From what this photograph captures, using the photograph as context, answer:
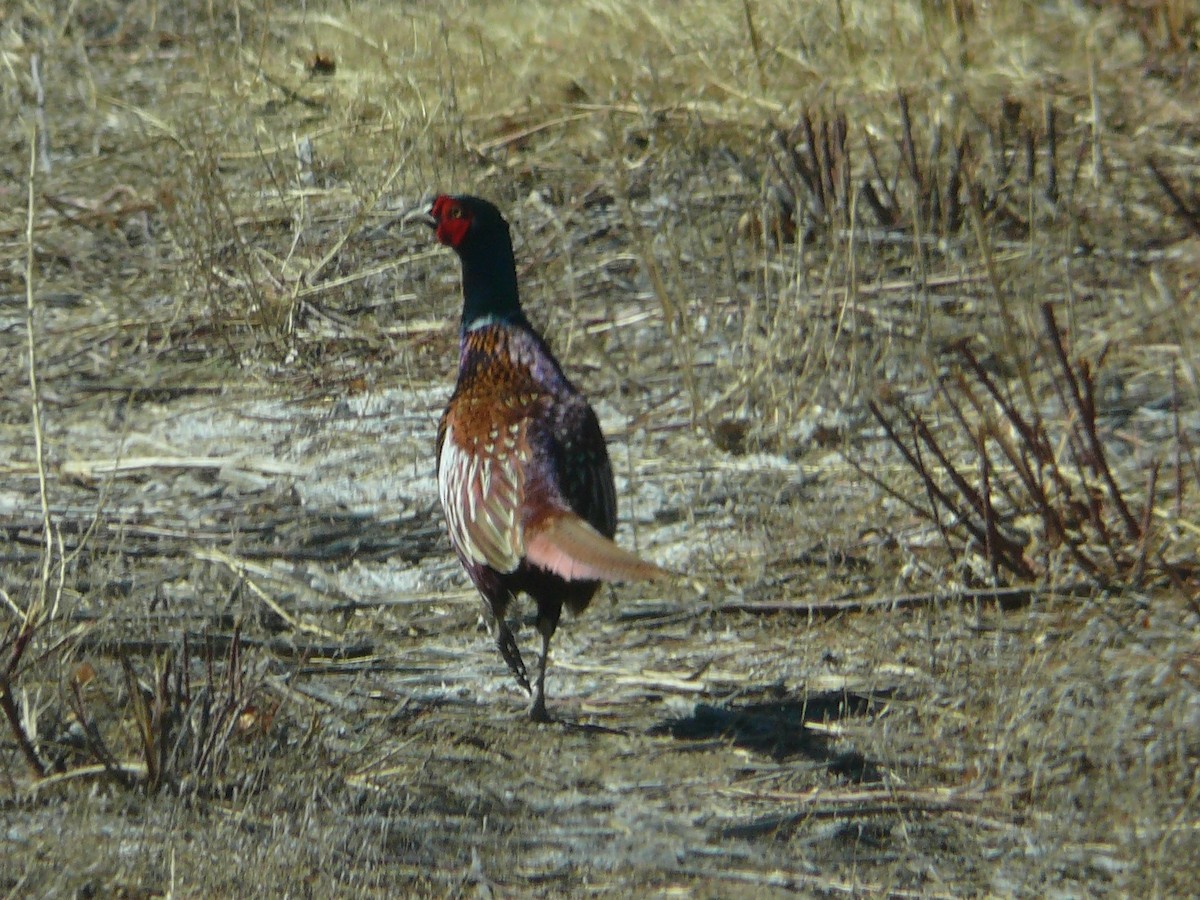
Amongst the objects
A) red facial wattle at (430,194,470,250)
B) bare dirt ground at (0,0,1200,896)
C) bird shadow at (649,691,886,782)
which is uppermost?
red facial wattle at (430,194,470,250)

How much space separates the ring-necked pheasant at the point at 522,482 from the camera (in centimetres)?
397

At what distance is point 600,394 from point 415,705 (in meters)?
1.86

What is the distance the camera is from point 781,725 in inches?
158

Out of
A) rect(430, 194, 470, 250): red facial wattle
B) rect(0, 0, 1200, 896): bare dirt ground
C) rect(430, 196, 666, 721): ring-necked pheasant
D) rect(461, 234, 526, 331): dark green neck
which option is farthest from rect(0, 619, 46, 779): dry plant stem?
rect(430, 194, 470, 250): red facial wattle

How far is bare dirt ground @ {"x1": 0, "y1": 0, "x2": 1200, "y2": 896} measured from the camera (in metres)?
3.48

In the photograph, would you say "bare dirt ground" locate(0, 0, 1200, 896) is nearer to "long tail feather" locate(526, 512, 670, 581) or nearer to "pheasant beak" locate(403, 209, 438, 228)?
"long tail feather" locate(526, 512, 670, 581)

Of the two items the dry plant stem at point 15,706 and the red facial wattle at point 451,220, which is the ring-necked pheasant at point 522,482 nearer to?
the red facial wattle at point 451,220

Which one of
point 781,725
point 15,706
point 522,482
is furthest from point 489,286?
point 15,706

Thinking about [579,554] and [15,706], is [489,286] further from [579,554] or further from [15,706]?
[15,706]

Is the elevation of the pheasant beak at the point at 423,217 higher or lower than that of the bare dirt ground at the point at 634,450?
higher

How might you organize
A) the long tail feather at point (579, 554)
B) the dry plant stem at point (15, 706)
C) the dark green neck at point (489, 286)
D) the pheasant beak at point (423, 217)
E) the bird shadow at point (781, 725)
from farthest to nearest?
the pheasant beak at point (423, 217), the dark green neck at point (489, 286), the bird shadow at point (781, 725), the long tail feather at point (579, 554), the dry plant stem at point (15, 706)

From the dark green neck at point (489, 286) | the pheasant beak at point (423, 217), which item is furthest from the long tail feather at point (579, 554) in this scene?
the pheasant beak at point (423, 217)

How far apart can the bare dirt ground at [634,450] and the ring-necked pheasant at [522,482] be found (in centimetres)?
30

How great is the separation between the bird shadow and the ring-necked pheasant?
349 mm
